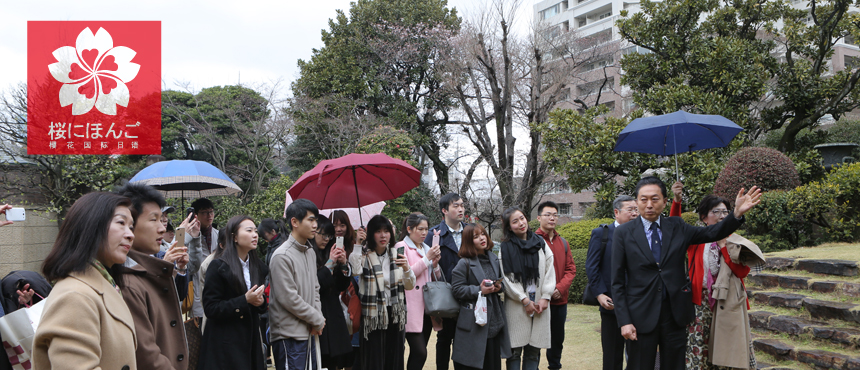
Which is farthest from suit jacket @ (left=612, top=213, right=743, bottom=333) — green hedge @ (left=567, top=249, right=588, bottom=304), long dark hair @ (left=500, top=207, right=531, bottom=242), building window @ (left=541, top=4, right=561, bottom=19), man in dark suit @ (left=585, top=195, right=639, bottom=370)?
building window @ (left=541, top=4, right=561, bottom=19)

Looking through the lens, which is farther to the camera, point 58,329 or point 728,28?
point 728,28

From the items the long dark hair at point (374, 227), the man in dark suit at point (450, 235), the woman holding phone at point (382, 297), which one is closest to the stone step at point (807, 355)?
the man in dark suit at point (450, 235)

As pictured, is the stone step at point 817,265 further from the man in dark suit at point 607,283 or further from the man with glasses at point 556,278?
the man with glasses at point 556,278

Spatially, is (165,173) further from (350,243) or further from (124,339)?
(124,339)

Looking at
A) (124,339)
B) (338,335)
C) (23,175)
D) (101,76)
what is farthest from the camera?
(23,175)

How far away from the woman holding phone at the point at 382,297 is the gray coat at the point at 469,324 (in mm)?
457

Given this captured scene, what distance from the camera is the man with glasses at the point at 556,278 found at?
543 centimetres

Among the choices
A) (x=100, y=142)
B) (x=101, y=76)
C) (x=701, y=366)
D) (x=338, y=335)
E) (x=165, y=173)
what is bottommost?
(x=701, y=366)

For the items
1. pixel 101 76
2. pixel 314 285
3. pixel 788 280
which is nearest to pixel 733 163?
pixel 788 280

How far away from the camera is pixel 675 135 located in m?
5.10

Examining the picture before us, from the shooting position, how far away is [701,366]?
444 centimetres

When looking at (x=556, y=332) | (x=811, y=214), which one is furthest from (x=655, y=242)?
(x=811, y=214)

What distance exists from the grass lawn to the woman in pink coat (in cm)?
130

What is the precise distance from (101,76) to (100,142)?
1.34m
